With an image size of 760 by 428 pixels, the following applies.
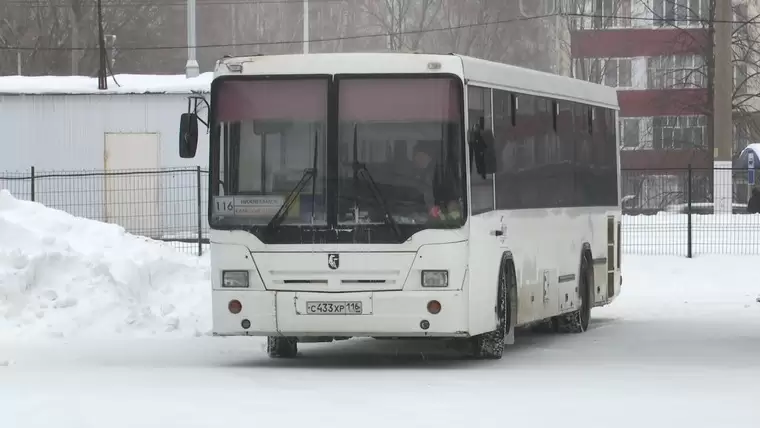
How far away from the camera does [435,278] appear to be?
1588 cm

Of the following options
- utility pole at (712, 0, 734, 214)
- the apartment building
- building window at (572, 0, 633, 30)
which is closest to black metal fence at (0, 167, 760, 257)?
utility pole at (712, 0, 734, 214)

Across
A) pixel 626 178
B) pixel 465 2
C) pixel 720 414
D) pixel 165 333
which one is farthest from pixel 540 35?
pixel 720 414

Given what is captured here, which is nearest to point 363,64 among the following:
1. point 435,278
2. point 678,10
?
point 435,278

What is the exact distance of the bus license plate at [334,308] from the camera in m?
15.9

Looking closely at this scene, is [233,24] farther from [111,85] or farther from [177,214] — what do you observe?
[177,214]

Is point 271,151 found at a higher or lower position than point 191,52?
lower

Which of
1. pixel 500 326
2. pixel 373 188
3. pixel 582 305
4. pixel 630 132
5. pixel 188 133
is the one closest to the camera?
pixel 373 188

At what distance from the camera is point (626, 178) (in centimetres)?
5256

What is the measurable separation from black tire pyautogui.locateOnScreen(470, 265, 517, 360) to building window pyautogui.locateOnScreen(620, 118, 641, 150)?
68520mm

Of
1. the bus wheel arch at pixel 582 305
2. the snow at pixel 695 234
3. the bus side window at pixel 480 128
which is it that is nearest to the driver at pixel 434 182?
the bus side window at pixel 480 128

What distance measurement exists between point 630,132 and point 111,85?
158ft

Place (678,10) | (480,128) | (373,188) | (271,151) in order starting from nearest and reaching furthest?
1. (373,188)
2. (271,151)
3. (480,128)
4. (678,10)

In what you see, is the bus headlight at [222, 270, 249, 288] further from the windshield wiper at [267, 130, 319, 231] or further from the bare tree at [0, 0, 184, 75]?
the bare tree at [0, 0, 184, 75]

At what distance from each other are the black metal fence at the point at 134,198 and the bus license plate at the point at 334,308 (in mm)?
18697
